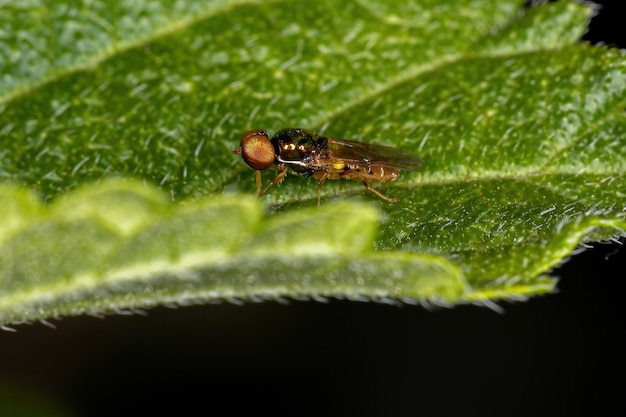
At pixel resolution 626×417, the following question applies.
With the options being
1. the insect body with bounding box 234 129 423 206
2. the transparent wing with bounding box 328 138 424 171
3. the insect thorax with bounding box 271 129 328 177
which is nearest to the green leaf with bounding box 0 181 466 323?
the insect body with bounding box 234 129 423 206

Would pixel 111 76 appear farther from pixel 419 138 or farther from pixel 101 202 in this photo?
pixel 101 202

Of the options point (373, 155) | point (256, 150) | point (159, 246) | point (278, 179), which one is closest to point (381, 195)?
point (373, 155)

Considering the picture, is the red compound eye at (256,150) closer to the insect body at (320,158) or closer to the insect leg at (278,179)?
the insect body at (320,158)

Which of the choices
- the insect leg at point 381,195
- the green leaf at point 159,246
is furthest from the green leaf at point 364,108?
the green leaf at point 159,246

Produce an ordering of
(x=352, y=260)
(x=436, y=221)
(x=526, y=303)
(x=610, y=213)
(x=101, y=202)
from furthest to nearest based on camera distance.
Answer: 1. (x=526, y=303)
2. (x=436, y=221)
3. (x=610, y=213)
4. (x=352, y=260)
5. (x=101, y=202)

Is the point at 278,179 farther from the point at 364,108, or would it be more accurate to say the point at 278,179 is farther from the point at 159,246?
the point at 159,246

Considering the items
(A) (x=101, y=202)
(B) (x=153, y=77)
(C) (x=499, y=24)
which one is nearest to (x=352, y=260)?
(A) (x=101, y=202)
